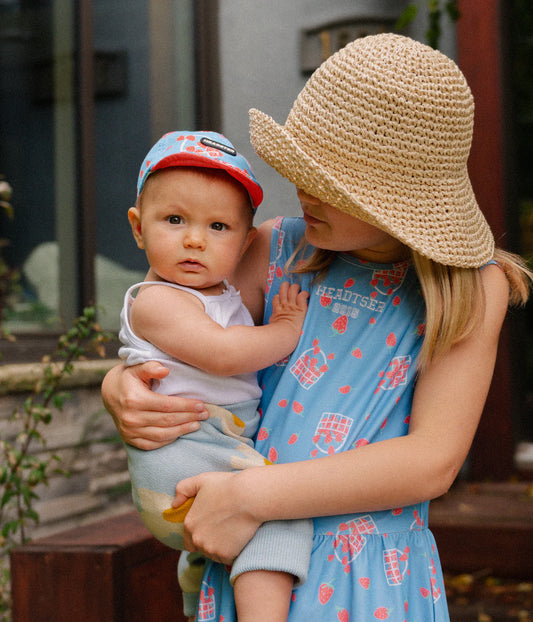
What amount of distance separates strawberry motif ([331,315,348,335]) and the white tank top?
188mm

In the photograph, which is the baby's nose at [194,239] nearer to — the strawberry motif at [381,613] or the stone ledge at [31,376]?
the strawberry motif at [381,613]

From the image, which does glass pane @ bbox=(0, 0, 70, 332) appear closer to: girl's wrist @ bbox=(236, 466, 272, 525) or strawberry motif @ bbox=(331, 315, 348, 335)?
strawberry motif @ bbox=(331, 315, 348, 335)

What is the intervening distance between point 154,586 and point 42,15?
2.78 metres

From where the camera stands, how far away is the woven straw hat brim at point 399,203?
1.33 metres

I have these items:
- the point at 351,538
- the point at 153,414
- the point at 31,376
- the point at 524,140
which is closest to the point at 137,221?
the point at 153,414

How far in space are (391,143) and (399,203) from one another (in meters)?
0.11

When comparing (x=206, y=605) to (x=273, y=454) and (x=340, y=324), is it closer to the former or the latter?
(x=273, y=454)

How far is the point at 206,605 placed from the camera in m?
1.45

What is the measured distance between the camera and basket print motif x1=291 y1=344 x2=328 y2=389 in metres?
1.48

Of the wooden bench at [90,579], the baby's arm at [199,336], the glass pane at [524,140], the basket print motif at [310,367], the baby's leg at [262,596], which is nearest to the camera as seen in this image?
the baby's leg at [262,596]

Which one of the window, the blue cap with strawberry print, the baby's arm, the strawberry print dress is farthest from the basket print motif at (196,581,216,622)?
the window

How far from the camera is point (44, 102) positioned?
3717mm


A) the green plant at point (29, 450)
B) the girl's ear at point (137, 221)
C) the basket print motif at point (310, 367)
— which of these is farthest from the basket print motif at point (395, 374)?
the green plant at point (29, 450)

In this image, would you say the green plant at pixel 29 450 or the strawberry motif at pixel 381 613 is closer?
the strawberry motif at pixel 381 613
